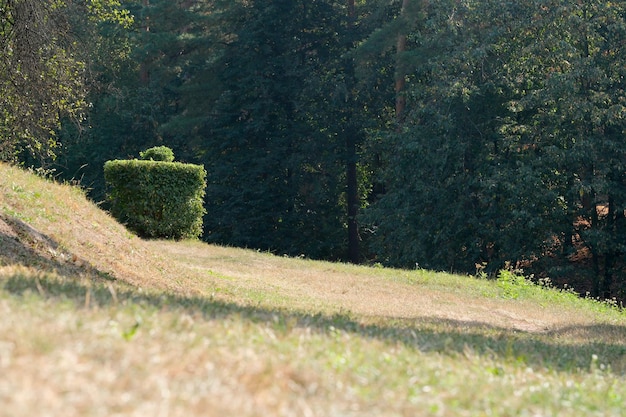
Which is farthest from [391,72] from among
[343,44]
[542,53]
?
[542,53]

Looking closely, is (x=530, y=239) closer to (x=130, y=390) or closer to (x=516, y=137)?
(x=516, y=137)

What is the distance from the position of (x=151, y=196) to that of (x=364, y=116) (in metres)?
17.4

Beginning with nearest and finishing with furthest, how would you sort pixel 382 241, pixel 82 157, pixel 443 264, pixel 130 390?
pixel 130 390, pixel 443 264, pixel 382 241, pixel 82 157

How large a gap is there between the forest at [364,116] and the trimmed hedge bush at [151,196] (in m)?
1.93

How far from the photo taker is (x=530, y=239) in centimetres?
2912

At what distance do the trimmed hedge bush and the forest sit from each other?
1.93 m

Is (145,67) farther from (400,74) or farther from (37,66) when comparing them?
(37,66)

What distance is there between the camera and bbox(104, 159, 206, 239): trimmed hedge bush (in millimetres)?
25703

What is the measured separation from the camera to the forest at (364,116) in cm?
2723

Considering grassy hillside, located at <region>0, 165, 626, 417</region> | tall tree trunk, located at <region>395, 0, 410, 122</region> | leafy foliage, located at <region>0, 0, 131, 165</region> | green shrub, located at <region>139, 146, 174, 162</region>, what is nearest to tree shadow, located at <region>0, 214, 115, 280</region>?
grassy hillside, located at <region>0, 165, 626, 417</region>

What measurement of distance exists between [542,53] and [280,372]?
2667 centimetres

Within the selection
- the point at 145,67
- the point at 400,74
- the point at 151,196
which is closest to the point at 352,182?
the point at 400,74

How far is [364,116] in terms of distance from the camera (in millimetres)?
41062

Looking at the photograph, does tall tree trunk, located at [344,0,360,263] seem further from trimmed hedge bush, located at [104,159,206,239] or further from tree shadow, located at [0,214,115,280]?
tree shadow, located at [0,214,115,280]
